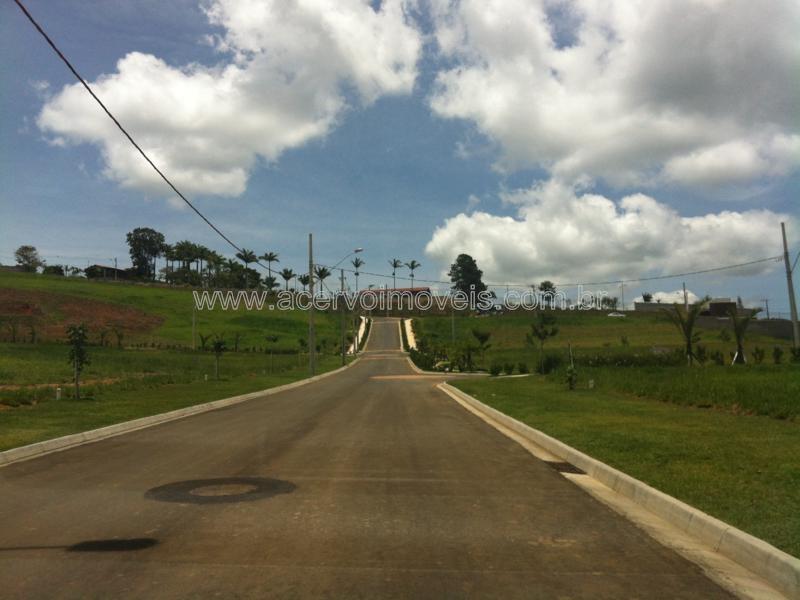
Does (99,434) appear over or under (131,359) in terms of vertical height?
under

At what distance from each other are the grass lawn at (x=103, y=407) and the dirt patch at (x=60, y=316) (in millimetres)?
42524

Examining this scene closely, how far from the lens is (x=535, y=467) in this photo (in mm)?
10148

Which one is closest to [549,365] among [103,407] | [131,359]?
[103,407]

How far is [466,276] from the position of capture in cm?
16375

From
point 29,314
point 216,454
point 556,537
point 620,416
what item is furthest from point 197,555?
point 29,314

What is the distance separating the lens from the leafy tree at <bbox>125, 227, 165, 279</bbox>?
16762 centimetres

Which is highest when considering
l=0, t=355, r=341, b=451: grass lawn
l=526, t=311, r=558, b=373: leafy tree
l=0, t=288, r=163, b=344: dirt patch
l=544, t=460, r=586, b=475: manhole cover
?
l=0, t=288, r=163, b=344: dirt patch

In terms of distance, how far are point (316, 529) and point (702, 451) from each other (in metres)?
6.72

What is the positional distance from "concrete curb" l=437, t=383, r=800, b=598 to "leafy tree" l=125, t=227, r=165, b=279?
17178 cm

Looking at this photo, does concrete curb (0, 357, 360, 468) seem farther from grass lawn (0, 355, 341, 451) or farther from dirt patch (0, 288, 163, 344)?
dirt patch (0, 288, 163, 344)

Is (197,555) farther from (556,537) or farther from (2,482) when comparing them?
(2,482)

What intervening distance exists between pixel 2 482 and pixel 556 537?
745 cm

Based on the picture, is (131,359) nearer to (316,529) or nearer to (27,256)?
(316,529)

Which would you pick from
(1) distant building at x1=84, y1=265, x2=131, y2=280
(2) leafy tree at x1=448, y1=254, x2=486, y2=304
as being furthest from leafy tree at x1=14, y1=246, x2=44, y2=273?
(2) leafy tree at x1=448, y1=254, x2=486, y2=304
